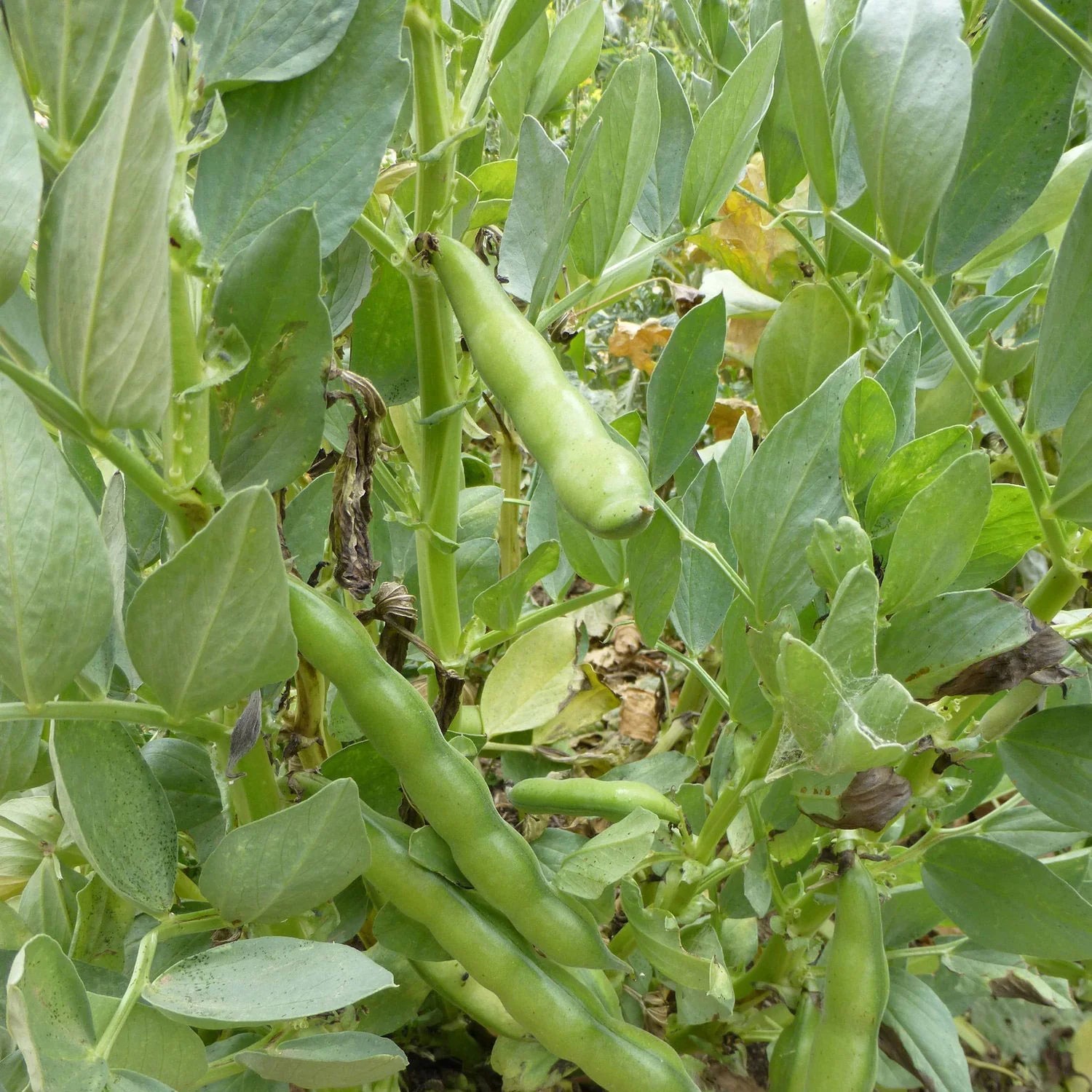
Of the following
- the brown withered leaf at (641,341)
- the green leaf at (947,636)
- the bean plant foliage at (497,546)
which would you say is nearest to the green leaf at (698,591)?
the bean plant foliage at (497,546)

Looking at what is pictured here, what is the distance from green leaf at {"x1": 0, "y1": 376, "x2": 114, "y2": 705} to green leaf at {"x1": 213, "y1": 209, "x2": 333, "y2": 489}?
7 cm

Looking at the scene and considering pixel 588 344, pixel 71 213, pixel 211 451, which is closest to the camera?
pixel 71 213

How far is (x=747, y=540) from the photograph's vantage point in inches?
18.1

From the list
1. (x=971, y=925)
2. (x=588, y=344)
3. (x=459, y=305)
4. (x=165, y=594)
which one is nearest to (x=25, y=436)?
(x=165, y=594)

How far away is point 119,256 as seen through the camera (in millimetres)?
287

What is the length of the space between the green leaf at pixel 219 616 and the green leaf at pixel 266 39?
0.56ft

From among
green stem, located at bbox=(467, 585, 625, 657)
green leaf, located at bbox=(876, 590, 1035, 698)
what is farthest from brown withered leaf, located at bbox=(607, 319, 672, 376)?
→ green leaf, located at bbox=(876, 590, 1035, 698)

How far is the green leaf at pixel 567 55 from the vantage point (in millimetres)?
579

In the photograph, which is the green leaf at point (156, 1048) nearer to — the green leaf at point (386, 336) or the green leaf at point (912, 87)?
the green leaf at point (386, 336)

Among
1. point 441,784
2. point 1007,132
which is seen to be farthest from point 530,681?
A: point 1007,132

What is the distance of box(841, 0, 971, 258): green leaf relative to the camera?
360 mm

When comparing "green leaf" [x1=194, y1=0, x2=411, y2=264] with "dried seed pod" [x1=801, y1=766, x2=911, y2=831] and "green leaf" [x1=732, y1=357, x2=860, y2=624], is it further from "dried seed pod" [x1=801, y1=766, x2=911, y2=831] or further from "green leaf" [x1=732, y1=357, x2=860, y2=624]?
"dried seed pod" [x1=801, y1=766, x2=911, y2=831]

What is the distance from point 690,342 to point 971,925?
0.36 m

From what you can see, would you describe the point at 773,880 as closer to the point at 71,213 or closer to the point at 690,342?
the point at 690,342
